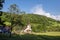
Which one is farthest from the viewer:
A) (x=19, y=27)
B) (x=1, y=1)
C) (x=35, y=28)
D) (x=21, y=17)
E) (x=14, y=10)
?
(x=35, y=28)

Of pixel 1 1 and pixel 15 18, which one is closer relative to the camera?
pixel 1 1

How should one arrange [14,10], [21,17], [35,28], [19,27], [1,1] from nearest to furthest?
[1,1], [14,10], [21,17], [19,27], [35,28]

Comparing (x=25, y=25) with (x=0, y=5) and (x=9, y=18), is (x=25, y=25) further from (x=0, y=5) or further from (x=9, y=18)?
(x=0, y=5)

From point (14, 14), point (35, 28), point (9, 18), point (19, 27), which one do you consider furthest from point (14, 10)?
point (35, 28)

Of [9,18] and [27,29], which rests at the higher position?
[9,18]

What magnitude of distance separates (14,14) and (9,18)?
424 cm

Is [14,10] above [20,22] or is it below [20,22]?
above

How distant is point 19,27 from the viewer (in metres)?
66.4

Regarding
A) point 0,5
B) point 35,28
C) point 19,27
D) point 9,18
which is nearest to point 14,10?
point 9,18

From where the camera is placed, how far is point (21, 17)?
6116 centimetres

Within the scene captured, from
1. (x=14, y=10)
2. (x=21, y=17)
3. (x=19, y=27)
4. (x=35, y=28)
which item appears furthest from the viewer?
(x=35, y=28)

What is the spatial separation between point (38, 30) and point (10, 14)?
21177 millimetres

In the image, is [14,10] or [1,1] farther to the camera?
[14,10]

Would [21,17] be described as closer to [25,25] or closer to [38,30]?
[25,25]
